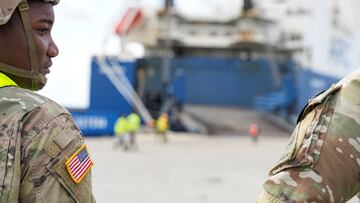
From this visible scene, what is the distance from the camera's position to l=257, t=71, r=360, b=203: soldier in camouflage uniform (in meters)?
1.21

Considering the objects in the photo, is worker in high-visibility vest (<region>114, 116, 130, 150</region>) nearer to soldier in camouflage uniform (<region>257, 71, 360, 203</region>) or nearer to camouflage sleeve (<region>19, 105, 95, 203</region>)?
camouflage sleeve (<region>19, 105, 95, 203</region>)

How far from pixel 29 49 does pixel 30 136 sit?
0.85 ft

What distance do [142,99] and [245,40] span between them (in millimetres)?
6351

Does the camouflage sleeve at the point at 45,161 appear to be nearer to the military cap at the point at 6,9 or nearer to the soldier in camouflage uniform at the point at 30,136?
the soldier in camouflage uniform at the point at 30,136

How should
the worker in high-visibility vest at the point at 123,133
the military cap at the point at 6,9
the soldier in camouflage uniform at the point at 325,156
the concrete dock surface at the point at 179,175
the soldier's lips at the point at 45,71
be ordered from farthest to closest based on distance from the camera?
the worker in high-visibility vest at the point at 123,133 → the concrete dock surface at the point at 179,175 → the soldier's lips at the point at 45,71 → the military cap at the point at 6,9 → the soldier in camouflage uniform at the point at 325,156

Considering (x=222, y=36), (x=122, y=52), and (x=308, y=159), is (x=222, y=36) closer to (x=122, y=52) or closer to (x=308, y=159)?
(x=122, y=52)

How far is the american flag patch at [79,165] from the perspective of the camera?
130 cm

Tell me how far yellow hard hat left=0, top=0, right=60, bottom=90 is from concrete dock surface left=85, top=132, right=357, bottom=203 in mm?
5156

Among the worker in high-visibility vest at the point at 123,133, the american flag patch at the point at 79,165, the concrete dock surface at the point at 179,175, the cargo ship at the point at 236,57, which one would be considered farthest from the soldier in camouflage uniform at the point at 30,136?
the cargo ship at the point at 236,57

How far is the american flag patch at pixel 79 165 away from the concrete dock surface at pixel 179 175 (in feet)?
17.2

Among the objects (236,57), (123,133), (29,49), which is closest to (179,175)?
(123,133)

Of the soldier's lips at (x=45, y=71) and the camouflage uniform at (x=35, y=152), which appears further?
the soldier's lips at (x=45, y=71)

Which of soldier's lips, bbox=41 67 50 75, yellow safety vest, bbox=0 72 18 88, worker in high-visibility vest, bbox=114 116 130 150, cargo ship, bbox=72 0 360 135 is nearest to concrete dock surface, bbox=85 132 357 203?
worker in high-visibility vest, bbox=114 116 130 150

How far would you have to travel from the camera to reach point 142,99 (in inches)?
975
